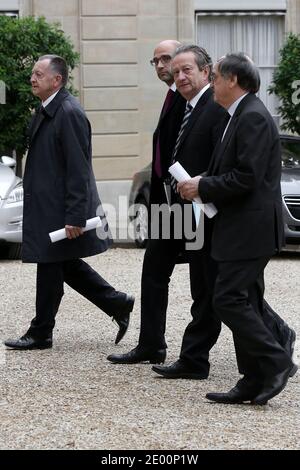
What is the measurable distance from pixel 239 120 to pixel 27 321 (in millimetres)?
3748

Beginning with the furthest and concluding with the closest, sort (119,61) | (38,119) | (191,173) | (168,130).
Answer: (119,61) → (38,119) → (168,130) → (191,173)

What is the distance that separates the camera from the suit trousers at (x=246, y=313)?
6.81m

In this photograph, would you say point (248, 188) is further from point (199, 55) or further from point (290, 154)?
point (290, 154)

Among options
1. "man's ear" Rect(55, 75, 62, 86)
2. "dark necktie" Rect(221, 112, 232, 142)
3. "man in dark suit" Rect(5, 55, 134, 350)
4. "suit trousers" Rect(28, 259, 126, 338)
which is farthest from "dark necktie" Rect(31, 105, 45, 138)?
"dark necktie" Rect(221, 112, 232, 142)

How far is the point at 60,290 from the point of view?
348 inches

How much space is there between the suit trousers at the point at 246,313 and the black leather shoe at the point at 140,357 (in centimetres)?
133

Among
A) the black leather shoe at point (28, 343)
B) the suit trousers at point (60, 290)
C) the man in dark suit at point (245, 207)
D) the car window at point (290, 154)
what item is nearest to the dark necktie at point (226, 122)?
the man in dark suit at point (245, 207)

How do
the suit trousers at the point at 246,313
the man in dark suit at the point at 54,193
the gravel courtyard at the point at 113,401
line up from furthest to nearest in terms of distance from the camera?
the man in dark suit at the point at 54,193, the suit trousers at the point at 246,313, the gravel courtyard at the point at 113,401

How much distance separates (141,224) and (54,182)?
778cm

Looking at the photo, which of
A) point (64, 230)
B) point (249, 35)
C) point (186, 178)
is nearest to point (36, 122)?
point (64, 230)

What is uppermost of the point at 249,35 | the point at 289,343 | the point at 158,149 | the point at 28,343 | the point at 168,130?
the point at 249,35

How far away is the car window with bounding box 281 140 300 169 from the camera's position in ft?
51.9

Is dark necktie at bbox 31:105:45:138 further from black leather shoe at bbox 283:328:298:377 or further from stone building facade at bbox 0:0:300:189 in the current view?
stone building facade at bbox 0:0:300:189

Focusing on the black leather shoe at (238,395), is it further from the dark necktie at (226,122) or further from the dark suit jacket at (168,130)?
the dark suit jacket at (168,130)
